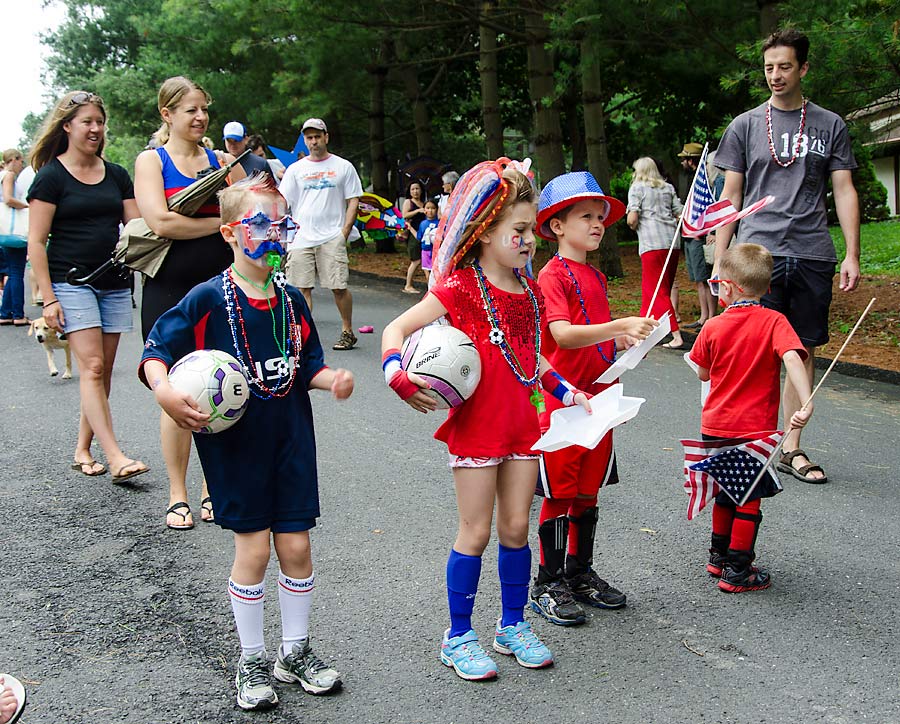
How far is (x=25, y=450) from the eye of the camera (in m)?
6.76

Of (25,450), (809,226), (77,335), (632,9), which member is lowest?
(25,450)

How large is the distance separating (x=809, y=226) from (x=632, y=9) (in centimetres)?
552

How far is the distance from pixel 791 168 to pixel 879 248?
507 inches

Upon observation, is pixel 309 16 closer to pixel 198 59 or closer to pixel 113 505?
pixel 198 59

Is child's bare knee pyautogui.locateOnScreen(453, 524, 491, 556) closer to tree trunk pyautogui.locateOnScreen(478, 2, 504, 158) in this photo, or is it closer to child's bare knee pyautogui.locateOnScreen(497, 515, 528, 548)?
child's bare knee pyautogui.locateOnScreen(497, 515, 528, 548)

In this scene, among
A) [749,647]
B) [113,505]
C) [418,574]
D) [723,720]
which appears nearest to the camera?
[723,720]

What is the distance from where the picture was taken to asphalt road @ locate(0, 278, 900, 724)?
333 centimetres

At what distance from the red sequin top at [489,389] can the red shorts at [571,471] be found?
46 cm

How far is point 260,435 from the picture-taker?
3.36m

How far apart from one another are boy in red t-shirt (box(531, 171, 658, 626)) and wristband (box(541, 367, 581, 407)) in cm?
15

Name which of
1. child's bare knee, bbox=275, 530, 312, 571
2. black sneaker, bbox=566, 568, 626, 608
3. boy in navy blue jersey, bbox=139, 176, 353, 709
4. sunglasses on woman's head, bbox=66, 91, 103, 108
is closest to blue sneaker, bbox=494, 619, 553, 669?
black sneaker, bbox=566, 568, 626, 608

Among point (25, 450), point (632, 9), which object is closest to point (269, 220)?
point (25, 450)

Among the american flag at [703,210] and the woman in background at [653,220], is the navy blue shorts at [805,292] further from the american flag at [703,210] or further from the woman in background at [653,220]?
the woman in background at [653,220]

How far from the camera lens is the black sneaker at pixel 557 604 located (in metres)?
3.91
